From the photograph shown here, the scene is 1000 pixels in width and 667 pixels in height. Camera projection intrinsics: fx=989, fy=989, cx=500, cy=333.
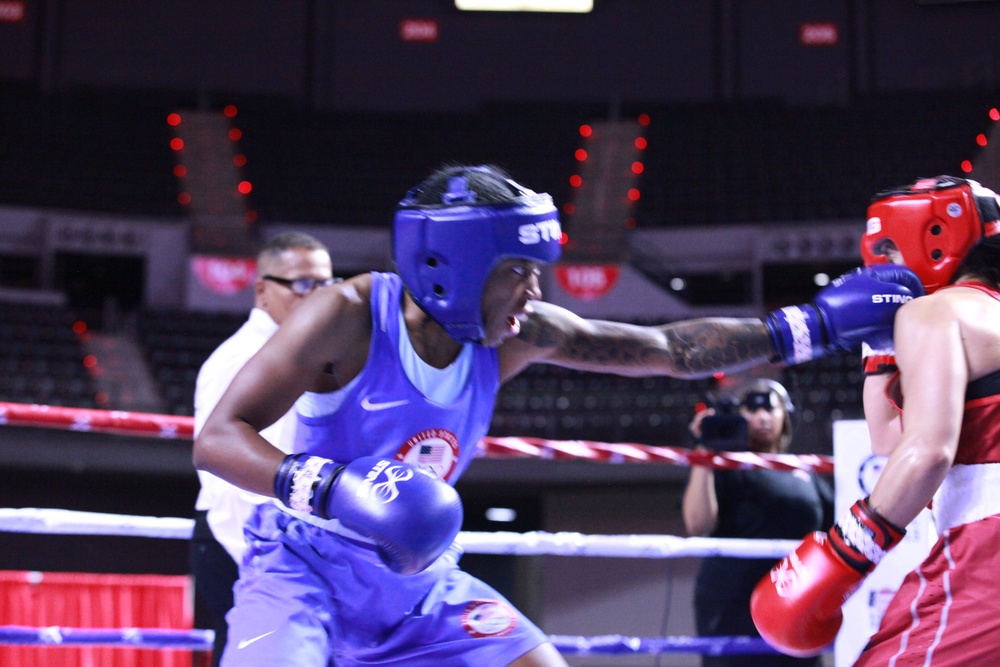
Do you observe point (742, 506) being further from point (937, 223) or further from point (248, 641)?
point (248, 641)

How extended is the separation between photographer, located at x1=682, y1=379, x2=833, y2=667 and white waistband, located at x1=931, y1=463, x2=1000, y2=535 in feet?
4.12

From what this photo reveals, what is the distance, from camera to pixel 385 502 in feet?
4.26

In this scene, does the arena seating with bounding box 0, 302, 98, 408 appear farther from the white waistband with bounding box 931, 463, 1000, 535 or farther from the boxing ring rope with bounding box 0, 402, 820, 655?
the white waistband with bounding box 931, 463, 1000, 535

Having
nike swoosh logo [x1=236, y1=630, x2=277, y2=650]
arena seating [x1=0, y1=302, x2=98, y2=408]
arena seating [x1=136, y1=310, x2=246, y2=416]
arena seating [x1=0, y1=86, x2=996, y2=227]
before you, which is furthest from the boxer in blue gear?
arena seating [x1=0, y1=86, x2=996, y2=227]

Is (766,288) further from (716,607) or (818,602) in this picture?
(818,602)

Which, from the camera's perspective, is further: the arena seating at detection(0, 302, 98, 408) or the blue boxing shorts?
the arena seating at detection(0, 302, 98, 408)

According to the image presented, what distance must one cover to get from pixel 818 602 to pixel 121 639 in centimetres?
181

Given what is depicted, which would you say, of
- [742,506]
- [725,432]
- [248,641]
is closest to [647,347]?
[248,641]

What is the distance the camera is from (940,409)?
1.45m

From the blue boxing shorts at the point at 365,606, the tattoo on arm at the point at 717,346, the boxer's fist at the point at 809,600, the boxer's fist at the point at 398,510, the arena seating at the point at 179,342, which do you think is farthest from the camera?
the arena seating at the point at 179,342

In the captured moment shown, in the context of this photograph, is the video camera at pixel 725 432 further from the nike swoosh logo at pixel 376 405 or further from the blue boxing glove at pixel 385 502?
the blue boxing glove at pixel 385 502

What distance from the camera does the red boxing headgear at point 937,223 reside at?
172 cm

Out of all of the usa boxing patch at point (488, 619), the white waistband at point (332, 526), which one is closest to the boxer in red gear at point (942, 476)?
the usa boxing patch at point (488, 619)

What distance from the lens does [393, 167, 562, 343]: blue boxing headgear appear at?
5.03ft
